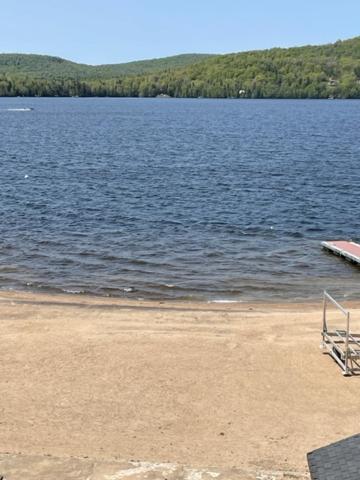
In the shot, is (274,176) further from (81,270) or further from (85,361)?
(85,361)

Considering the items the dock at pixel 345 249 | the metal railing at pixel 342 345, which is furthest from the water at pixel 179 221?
the metal railing at pixel 342 345

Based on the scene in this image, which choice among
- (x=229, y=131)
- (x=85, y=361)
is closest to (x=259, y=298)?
(x=85, y=361)

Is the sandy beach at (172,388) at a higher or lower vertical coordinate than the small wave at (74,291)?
higher

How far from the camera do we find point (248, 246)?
104 ft

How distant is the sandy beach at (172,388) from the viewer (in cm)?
1255

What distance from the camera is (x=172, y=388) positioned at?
15.3m

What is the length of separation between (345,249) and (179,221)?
9920 millimetres

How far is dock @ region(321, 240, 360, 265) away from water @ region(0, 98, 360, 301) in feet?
1.61

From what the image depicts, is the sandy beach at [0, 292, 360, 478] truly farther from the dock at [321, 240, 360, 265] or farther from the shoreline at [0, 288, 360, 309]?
the dock at [321, 240, 360, 265]

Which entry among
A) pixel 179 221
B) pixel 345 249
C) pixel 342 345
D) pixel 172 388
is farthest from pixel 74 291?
pixel 179 221

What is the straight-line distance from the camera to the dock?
95.5ft

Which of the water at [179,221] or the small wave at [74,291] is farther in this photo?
the water at [179,221]

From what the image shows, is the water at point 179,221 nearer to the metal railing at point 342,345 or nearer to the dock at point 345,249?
the dock at point 345,249

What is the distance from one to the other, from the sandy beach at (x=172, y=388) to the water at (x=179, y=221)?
4.43 metres
